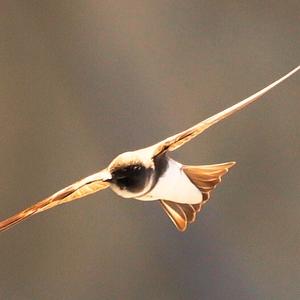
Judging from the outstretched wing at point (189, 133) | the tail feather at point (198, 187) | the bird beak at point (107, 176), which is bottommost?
the tail feather at point (198, 187)

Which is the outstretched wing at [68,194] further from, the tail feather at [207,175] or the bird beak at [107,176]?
the tail feather at [207,175]

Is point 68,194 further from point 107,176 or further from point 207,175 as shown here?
point 207,175

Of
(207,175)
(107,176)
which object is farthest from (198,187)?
(107,176)

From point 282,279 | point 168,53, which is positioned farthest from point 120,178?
point 282,279

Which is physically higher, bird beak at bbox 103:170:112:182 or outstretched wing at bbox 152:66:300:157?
bird beak at bbox 103:170:112:182

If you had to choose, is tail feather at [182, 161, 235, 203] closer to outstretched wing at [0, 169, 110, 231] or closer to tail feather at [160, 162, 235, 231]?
tail feather at [160, 162, 235, 231]

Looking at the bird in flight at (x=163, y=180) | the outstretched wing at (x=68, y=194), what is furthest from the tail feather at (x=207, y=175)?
the outstretched wing at (x=68, y=194)

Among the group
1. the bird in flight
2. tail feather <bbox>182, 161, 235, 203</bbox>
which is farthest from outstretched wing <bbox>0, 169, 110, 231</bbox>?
tail feather <bbox>182, 161, 235, 203</bbox>
